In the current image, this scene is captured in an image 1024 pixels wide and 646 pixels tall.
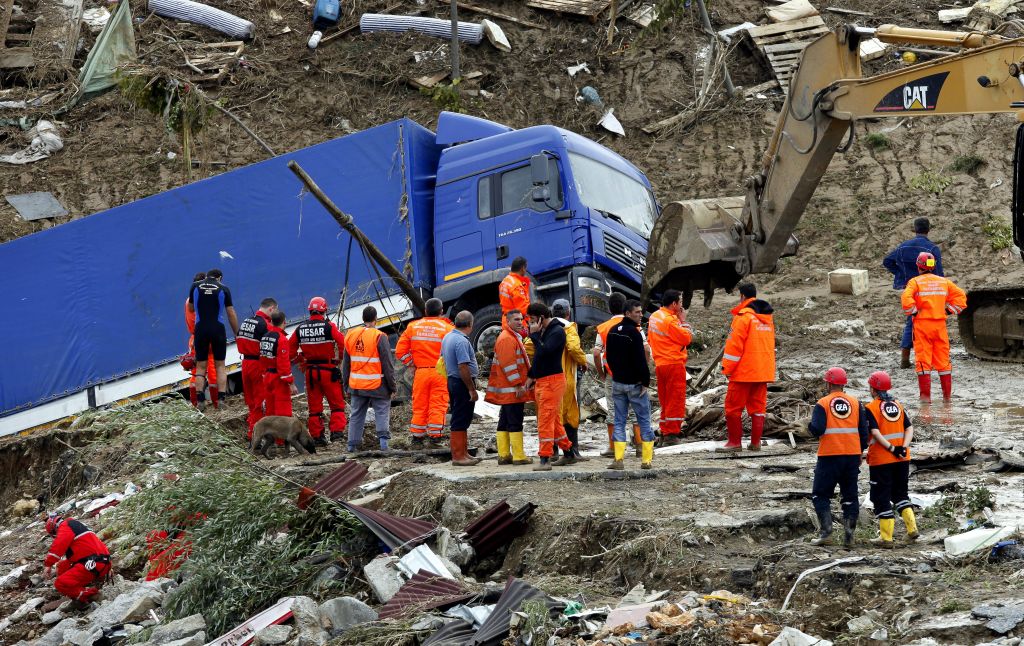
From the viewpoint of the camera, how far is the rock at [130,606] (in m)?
9.89

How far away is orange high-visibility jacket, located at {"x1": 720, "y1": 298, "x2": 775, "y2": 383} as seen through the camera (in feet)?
36.9

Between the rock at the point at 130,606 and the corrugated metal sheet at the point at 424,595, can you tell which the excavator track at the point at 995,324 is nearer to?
the corrugated metal sheet at the point at 424,595

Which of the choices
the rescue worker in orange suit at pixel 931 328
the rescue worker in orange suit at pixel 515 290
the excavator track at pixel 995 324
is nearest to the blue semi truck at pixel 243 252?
the rescue worker in orange suit at pixel 515 290

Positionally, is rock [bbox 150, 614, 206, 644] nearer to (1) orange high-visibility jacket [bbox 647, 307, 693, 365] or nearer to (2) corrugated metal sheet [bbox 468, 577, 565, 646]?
(2) corrugated metal sheet [bbox 468, 577, 565, 646]

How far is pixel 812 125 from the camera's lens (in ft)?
40.3

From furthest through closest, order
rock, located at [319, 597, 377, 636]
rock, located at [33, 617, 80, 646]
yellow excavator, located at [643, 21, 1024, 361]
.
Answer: yellow excavator, located at [643, 21, 1024, 361] < rock, located at [33, 617, 80, 646] < rock, located at [319, 597, 377, 636]

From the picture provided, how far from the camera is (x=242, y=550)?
32.3 ft

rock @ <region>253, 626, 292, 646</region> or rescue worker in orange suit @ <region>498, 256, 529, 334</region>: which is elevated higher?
rescue worker in orange suit @ <region>498, 256, 529, 334</region>

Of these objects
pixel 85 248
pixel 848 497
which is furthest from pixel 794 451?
pixel 85 248

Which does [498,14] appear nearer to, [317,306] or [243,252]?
[243,252]

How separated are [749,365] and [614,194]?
4.94m

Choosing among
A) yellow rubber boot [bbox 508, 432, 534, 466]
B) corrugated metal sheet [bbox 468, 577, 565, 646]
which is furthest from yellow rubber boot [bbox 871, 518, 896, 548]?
yellow rubber boot [bbox 508, 432, 534, 466]

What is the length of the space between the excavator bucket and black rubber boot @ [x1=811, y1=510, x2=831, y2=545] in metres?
5.95

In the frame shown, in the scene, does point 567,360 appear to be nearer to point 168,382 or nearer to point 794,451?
point 794,451
